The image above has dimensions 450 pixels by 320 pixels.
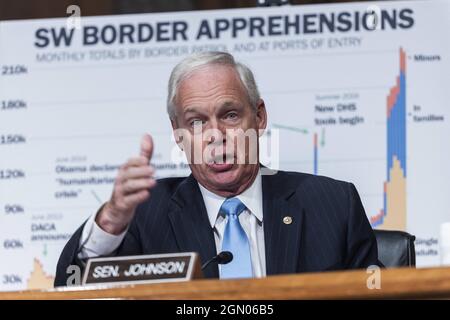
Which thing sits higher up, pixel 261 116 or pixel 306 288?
pixel 261 116

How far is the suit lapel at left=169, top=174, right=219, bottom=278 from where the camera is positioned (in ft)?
10.6

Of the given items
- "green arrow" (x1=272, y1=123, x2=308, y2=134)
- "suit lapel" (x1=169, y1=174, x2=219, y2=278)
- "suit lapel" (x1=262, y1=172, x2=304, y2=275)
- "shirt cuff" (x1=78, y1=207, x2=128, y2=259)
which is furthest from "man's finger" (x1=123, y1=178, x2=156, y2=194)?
"green arrow" (x1=272, y1=123, x2=308, y2=134)

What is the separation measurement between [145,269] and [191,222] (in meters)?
0.69

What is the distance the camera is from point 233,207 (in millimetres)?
3295

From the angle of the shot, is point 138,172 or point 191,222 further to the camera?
point 191,222

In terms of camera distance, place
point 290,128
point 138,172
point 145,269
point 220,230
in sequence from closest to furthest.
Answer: point 145,269
point 138,172
point 220,230
point 290,128

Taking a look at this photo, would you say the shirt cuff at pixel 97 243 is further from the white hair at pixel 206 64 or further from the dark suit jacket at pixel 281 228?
the white hair at pixel 206 64

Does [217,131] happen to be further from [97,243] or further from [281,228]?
[97,243]

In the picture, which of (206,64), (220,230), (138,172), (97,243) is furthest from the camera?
(206,64)

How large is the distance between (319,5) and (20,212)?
3.90ft

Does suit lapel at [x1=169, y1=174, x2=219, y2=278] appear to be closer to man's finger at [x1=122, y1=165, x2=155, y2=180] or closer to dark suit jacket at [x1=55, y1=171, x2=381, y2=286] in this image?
dark suit jacket at [x1=55, y1=171, x2=381, y2=286]

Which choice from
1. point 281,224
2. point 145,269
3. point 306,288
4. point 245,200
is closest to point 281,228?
point 281,224

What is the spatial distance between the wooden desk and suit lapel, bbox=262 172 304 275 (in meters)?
0.79
